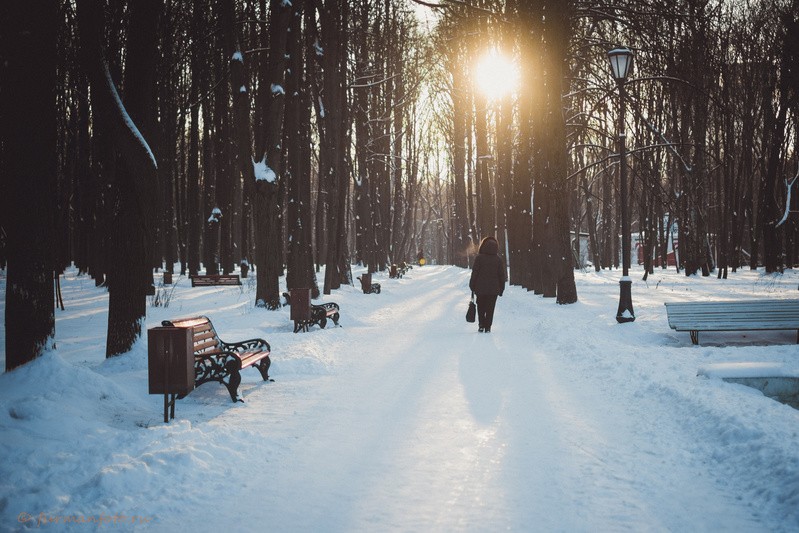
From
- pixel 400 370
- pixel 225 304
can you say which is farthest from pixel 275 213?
pixel 400 370

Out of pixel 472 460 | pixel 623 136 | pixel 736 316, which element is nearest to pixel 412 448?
pixel 472 460

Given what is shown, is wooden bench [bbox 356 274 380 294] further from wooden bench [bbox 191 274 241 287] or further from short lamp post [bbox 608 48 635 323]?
short lamp post [bbox 608 48 635 323]

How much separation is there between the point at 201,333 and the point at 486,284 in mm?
6616

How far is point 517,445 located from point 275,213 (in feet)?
38.0

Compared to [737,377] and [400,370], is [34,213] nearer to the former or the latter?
[400,370]

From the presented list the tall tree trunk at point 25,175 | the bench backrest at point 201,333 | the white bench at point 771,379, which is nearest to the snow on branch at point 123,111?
the tall tree trunk at point 25,175

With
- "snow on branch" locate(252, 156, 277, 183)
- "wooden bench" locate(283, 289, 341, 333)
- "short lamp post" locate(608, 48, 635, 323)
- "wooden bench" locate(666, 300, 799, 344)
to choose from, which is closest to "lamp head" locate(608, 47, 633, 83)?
"short lamp post" locate(608, 48, 635, 323)

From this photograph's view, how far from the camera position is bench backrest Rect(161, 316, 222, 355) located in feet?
21.8

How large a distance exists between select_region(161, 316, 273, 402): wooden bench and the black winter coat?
5.58 m

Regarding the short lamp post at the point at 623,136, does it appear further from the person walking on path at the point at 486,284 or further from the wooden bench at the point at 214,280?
the wooden bench at the point at 214,280

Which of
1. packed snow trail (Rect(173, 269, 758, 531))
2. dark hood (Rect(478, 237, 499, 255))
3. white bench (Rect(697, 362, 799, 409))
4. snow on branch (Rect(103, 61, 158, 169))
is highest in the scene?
snow on branch (Rect(103, 61, 158, 169))

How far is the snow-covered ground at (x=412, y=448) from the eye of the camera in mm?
3500

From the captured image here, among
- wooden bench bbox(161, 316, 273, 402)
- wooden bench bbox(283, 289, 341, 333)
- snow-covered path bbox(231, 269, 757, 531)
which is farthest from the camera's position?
wooden bench bbox(283, 289, 341, 333)

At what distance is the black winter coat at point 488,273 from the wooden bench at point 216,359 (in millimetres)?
5582
